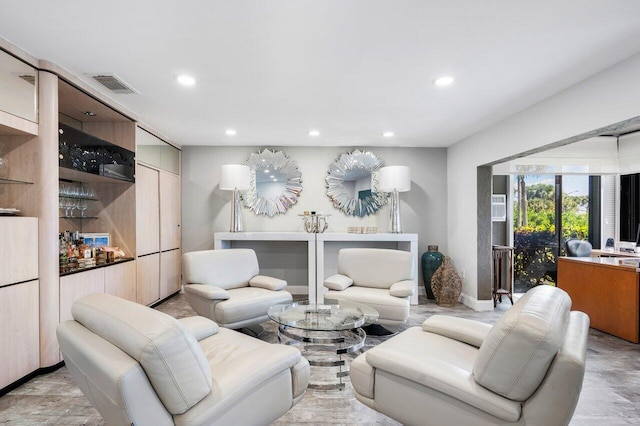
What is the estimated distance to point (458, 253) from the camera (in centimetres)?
498

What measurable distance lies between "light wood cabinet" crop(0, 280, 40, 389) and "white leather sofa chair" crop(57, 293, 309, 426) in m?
1.19

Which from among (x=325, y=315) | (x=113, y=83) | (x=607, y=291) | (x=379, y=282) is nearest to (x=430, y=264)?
(x=379, y=282)

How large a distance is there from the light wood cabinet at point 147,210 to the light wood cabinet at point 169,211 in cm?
12

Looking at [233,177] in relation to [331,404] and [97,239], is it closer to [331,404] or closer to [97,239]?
[97,239]

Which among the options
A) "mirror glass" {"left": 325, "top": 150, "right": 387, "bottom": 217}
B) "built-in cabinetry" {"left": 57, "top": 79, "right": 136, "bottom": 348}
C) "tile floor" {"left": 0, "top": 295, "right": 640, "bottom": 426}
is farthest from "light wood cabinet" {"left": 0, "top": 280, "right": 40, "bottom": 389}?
"mirror glass" {"left": 325, "top": 150, "right": 387, "bottom": 217}

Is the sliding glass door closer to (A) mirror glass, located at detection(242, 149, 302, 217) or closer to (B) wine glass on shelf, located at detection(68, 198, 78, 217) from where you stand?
(A) mirror glass, located at detection(242, 149, 302, 217)

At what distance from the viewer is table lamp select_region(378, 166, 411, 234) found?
15.9 ft

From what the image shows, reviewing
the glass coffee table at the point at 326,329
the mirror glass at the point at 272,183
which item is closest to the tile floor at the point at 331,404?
the glass coffee table at the point at 326,329

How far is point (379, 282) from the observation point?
12.3 feet

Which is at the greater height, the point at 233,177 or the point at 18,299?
the point at 233,177

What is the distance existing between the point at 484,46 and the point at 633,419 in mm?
2502

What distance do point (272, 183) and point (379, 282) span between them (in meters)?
2.44

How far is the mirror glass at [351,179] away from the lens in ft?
17.4

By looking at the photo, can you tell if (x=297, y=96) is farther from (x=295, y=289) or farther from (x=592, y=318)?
(x=592, y=318)
